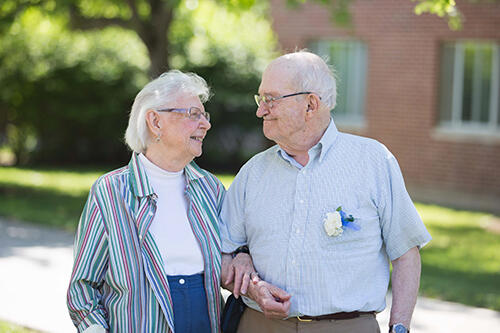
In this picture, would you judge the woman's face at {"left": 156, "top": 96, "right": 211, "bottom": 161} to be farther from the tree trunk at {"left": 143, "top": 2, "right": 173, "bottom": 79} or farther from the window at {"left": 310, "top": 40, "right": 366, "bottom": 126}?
the window at {"left": 310, "top": 40, "right": 366, "bottom": 126}

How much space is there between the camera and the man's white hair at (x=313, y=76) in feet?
11.1

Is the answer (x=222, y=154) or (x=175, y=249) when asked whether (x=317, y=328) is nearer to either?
(x=175, y=249)

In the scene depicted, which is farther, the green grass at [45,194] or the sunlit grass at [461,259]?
the green grass at [45,194]

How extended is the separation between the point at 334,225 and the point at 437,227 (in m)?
8.44

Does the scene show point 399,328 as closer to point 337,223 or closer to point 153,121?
point 337,223

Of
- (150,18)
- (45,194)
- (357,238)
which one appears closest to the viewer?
(357,238)

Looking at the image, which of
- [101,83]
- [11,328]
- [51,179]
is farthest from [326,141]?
[101,83]

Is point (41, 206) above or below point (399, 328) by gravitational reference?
below

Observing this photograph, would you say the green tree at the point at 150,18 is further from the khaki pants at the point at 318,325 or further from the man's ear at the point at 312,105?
the khaki pants at the point at 318,325

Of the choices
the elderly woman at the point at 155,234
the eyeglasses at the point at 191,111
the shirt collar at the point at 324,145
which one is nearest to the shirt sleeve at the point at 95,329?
the elderly woman at the point at 155,234

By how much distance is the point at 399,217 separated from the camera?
3.36 meters

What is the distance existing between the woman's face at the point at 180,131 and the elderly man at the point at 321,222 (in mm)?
327

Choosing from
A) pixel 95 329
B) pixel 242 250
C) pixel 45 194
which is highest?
pixel 242 250

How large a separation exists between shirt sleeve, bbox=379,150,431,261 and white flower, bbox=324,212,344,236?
0.76 ft
